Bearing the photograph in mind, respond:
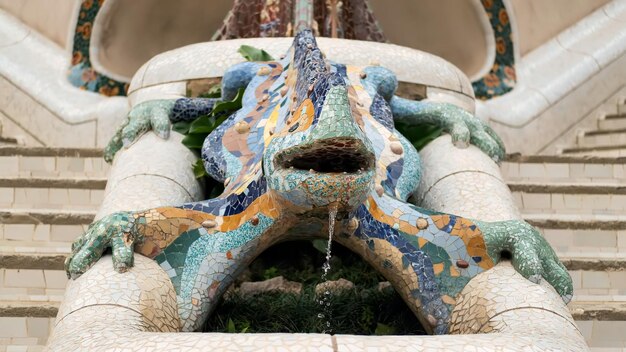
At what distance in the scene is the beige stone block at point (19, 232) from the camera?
6.49 m

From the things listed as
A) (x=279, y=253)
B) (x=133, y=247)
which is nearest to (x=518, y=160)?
(x=279, y=253)

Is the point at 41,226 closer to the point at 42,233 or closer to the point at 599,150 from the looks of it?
the point at 42,233

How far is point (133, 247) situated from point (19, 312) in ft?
4.66

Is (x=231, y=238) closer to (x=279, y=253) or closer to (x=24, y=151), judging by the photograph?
(x=279, y=253)

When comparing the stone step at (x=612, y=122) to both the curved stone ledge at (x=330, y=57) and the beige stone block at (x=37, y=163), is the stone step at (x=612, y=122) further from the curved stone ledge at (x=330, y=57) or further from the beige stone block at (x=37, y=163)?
the beige stone block at (x=37, y=163)

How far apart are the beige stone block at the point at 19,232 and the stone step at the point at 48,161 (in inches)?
49.4

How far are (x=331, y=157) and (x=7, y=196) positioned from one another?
365 cm

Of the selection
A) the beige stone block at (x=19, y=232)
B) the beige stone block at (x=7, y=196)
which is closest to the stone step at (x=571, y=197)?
the beige stone block at (x=19, y=232)

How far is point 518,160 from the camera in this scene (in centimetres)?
814

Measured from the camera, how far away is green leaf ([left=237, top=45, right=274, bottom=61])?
615 centimetres

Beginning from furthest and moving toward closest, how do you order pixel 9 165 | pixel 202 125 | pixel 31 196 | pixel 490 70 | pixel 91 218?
pixel 490 70 < pixel 9 165 < pixel 31 196 < pixel 91 218 < pixel 202 125

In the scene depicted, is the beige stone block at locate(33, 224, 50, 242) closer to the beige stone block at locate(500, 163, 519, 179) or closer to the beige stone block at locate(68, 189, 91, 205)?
the beige stone block at locate(68, 189, 91, 205)

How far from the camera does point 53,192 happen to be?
23.1 ft

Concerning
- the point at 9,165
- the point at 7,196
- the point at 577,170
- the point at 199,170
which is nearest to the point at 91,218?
the point at 7,196
